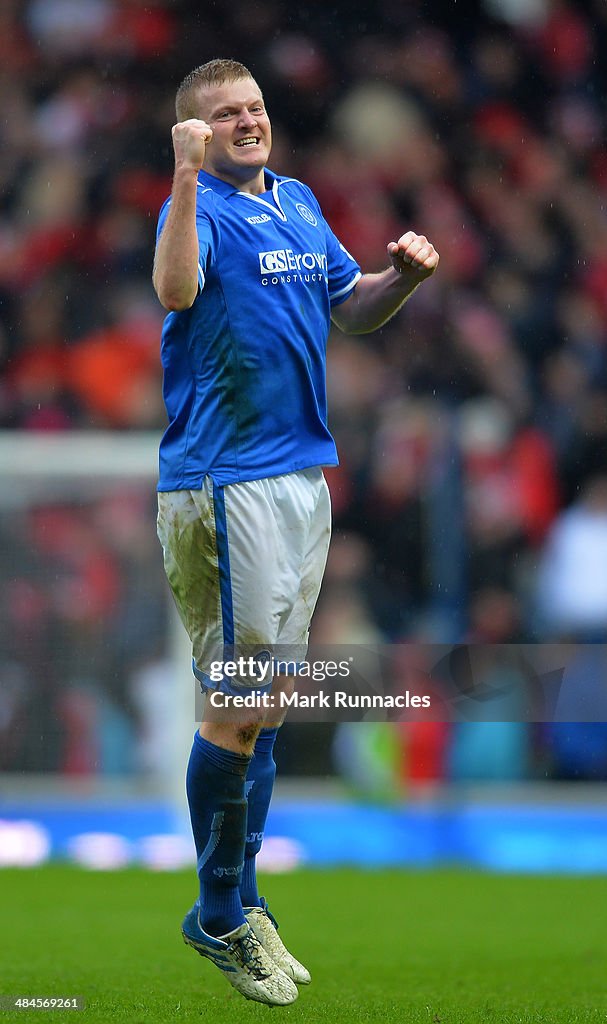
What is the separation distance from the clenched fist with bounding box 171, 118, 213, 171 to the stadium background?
4.87 metres

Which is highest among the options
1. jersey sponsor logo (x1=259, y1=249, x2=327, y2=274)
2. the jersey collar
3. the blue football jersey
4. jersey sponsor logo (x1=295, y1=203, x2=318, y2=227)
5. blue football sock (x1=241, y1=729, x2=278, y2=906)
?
the jersey collar

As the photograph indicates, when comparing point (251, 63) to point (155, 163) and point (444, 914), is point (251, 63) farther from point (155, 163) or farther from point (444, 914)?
point (444, 914)

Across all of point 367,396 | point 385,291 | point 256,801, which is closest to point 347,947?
point 256,801

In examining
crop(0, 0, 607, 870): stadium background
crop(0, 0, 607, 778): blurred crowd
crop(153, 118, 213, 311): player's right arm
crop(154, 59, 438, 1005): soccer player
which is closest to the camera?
crop(153, 118, 213, 311): player's right arm

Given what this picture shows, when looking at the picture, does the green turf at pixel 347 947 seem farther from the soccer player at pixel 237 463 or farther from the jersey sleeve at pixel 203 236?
the jersey sleeve at pixel 203 236

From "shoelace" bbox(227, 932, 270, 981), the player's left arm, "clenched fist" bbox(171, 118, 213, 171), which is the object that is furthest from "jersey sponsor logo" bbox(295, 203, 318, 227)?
"shoelace" bbox(227, 932, 270, 981)

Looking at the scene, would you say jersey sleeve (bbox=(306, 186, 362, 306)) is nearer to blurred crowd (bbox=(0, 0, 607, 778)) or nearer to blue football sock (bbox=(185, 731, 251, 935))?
blue football sock (bbox=(185, 731, 251, 935))

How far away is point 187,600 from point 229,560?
0.19m

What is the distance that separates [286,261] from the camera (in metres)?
4.10

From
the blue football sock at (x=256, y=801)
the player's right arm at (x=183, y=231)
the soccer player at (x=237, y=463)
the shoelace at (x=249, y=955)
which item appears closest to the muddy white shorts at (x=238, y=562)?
the soccer player at (x=237, y=463)

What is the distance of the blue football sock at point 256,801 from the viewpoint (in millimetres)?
4285

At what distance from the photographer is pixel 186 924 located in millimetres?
4098

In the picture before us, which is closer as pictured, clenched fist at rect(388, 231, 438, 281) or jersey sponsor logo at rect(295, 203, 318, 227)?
clenched fist at rect(388, 231, 438, 281)

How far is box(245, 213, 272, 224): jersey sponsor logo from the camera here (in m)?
4.11
